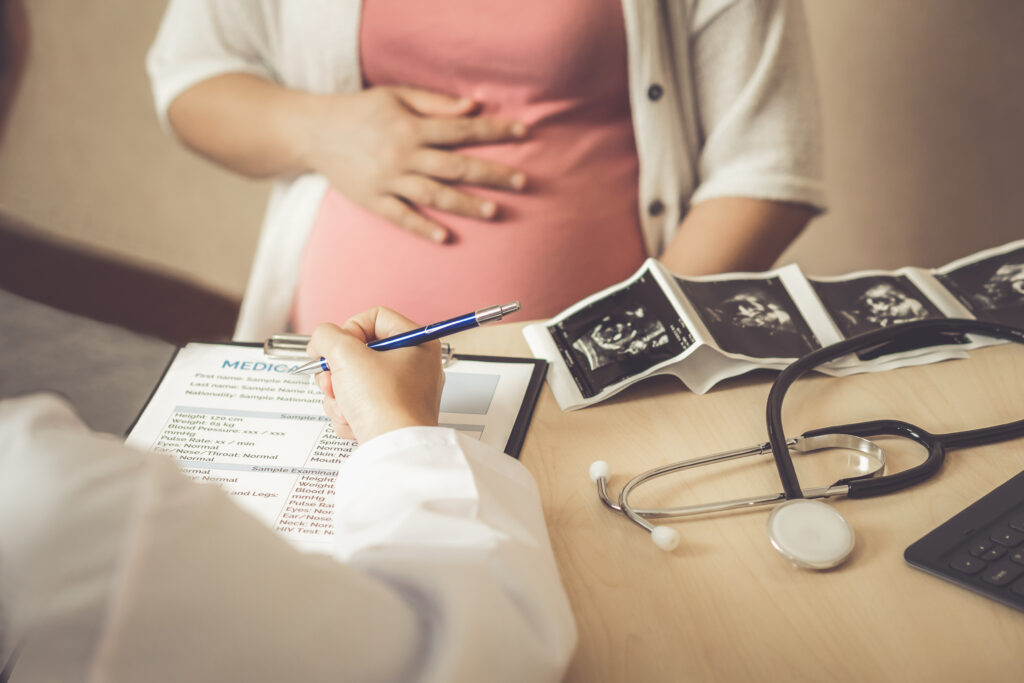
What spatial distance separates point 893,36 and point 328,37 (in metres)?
1.06

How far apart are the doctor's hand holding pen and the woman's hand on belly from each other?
1.03 feet

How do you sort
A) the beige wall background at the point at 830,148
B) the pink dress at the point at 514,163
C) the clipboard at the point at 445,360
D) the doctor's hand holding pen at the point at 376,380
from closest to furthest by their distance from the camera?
the doctor's hand holding pen at the point at 376,380, the clipboard at the point at 445,360, the pink dress at the point at 514,163, the beige wall background at the point at 830,148

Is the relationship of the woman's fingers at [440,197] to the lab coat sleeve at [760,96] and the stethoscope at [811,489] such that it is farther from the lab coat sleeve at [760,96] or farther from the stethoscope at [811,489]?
the stethoscope at [811,489]

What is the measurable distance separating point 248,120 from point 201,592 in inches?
33.9

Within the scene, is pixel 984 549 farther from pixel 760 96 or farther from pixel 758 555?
pixel 760 96

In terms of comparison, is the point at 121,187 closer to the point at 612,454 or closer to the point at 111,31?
the point at 111,31

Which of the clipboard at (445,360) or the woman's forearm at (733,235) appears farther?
the woman's forearm at (733,235)

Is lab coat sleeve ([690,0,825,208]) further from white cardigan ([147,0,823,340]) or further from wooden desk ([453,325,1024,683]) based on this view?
wooden desk ([453,325,1024,683])

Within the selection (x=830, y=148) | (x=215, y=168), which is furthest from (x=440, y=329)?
(x=215, y=168)

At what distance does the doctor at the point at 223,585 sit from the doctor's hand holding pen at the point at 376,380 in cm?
10

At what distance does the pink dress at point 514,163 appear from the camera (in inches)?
33.1

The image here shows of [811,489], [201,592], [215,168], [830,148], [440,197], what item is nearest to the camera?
[201,592]

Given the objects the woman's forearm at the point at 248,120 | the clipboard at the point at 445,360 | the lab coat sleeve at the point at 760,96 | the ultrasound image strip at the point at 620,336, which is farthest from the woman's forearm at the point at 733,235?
the woman's forearm at the point at 248,120

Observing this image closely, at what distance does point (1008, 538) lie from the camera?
422mm
